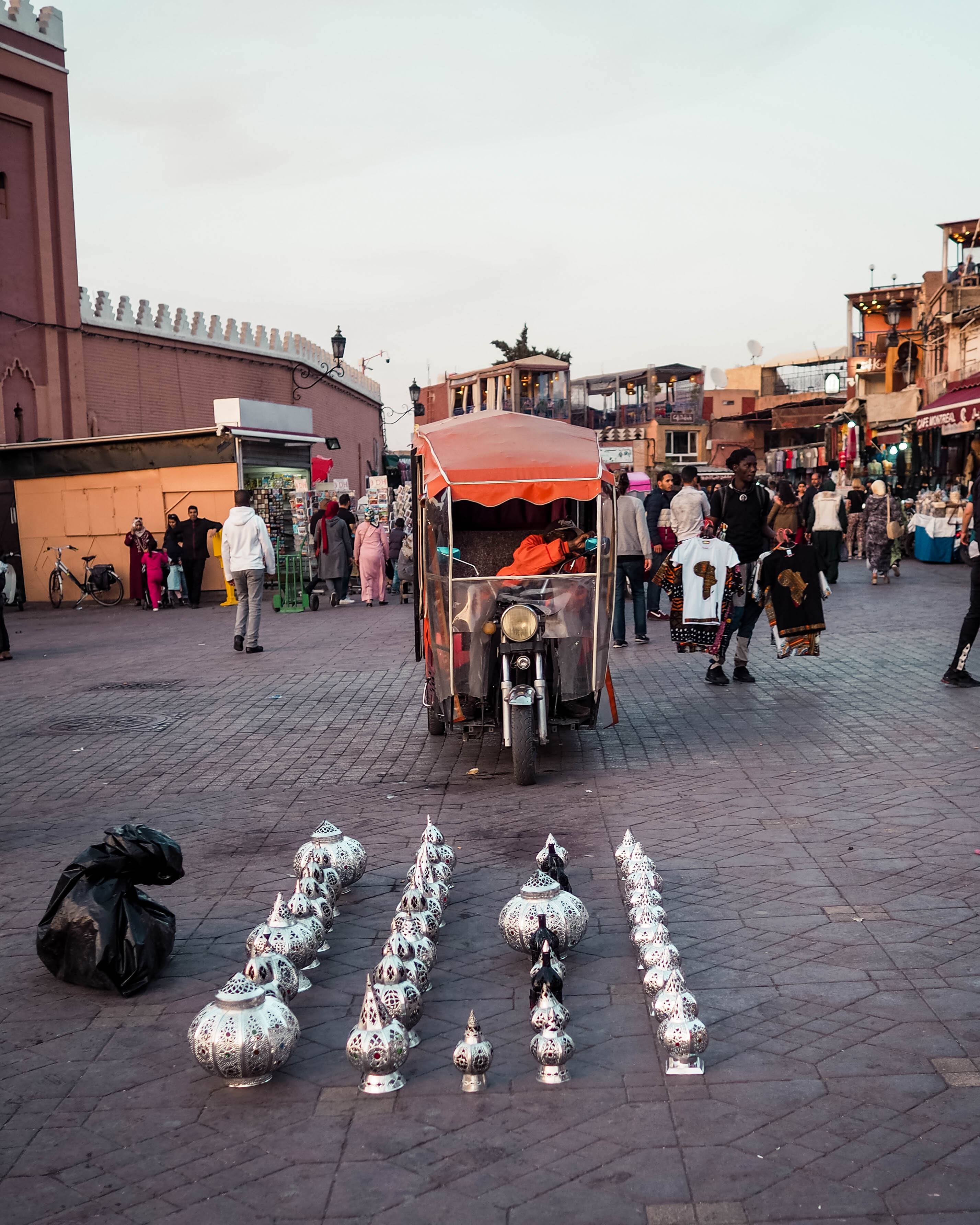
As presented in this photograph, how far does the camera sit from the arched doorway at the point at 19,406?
91.9 feet

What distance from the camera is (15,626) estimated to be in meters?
20.4

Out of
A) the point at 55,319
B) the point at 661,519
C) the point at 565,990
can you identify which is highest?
the point at 55,319

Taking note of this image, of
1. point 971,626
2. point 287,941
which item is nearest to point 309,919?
point 287,941

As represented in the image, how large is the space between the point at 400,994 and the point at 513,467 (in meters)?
4.74

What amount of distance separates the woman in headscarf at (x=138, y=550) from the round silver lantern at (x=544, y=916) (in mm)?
19923

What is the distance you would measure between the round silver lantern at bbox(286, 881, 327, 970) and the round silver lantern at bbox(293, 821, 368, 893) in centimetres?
55

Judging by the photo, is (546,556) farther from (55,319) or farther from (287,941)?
(55,319)

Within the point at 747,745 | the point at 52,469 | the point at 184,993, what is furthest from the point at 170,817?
the point at 52,469

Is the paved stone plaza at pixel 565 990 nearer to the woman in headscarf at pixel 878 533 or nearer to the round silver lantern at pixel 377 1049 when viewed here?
the round silver lantern at pixel 377 1049

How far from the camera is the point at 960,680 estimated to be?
33.5 ft

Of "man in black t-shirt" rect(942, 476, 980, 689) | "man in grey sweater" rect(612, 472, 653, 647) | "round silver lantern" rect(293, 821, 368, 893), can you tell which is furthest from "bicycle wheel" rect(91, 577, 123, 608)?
"round silver lantern" rect(293, 821, 368, 893)

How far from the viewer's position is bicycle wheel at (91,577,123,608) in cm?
2412

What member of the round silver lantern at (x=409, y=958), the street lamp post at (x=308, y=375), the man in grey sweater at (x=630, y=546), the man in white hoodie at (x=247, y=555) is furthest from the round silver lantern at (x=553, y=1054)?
the street lamp post at (x=308, y=375)

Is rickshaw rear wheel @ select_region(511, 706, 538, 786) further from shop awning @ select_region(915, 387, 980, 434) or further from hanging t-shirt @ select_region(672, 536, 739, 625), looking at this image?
shop awning @ select_region(915, 387, 980, 434)
